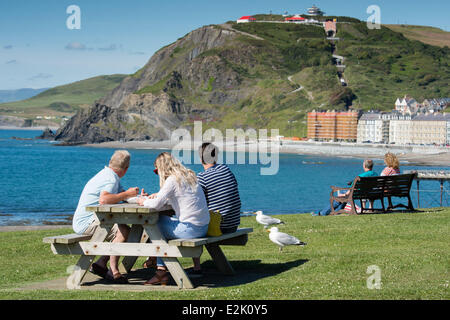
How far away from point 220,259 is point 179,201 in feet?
5.06

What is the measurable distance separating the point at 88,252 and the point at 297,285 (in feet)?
9.71

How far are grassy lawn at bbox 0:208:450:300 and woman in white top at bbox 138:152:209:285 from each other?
86 centimetres

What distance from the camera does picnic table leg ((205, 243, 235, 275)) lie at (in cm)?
964

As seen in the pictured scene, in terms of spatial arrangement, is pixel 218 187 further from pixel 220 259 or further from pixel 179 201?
pixel 220 259

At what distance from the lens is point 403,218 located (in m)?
15.1

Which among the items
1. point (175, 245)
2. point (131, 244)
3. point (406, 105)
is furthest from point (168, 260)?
point (406, 105)

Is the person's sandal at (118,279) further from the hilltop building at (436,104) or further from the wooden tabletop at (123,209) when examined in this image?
the hilltop building at (436,104)

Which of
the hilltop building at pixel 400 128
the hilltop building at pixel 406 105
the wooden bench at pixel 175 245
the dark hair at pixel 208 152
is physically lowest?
the hilltop building at pixel 400 128

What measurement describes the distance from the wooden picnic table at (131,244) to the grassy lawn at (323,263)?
467mm

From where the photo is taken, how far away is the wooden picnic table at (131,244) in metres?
8.38

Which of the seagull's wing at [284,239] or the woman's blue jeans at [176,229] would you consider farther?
the seagull's wing at [284,239]

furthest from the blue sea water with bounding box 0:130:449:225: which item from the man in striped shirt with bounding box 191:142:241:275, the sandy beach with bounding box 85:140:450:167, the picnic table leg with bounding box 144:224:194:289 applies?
the picnic table leg with bounding box 144:224:194:289

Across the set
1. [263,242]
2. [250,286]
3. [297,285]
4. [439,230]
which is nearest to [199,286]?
[250,286]

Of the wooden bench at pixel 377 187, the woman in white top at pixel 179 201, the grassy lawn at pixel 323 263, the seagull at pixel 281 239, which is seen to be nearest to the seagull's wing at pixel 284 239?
the seagull at pixel 281 239
